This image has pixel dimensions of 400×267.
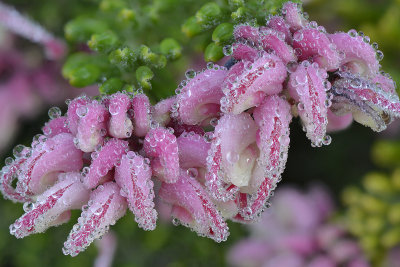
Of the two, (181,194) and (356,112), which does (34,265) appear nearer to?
(181,194)

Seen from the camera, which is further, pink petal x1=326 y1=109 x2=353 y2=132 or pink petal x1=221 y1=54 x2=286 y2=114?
pink petal x1=326 y1=109 x2=353 y2=132

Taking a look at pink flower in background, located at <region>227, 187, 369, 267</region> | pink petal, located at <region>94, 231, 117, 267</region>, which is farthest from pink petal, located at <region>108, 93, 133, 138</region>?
pink flower in background, located at <region>227, 187, 369, 267</region>

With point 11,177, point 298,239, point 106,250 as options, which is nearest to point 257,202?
point 11,177

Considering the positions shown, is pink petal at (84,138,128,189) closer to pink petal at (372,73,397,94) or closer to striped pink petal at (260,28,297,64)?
striped pink petal at (260,28,297,64)

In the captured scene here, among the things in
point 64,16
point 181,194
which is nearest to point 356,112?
point 181,194

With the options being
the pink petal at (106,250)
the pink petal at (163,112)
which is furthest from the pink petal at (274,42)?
the pink petal at (106,250)

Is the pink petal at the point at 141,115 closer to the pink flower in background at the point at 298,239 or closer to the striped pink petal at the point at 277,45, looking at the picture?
the striped pink petal at the point at 277,45

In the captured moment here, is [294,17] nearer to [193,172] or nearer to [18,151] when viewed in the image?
[193,172]
